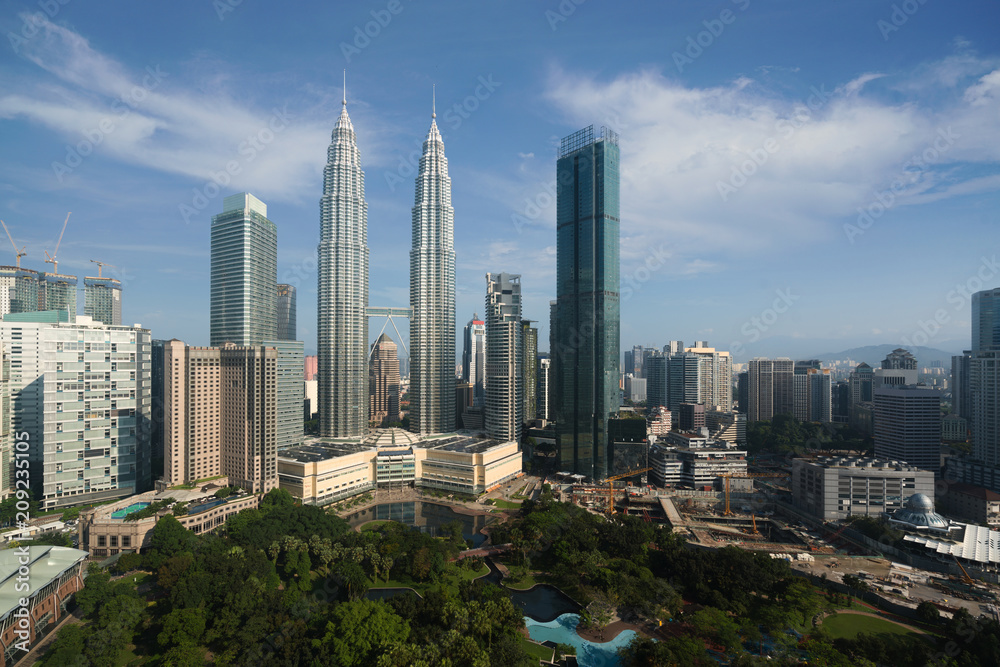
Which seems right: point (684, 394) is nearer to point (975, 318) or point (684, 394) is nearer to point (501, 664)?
point (975, 318)

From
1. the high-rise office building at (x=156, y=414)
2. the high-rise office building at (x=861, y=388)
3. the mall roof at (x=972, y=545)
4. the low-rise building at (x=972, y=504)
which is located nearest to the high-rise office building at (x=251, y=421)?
the high-rise office building at (x=156, y=414)

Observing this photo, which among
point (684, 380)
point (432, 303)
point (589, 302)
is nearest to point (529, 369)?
point (432, 303)

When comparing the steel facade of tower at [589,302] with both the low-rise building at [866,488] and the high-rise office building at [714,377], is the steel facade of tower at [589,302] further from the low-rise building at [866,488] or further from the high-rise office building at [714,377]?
the high-rise office building at [714,377]

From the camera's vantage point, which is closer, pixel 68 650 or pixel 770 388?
pixel 68 650

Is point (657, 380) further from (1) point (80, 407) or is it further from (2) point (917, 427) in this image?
(1) point (80, 407)

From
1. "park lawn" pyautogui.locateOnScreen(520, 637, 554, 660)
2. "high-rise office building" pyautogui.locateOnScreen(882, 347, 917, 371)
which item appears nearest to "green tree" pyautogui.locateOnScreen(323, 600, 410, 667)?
"park lawn" pyautogui.locateOnScreen(520, 637, 554, 660)
